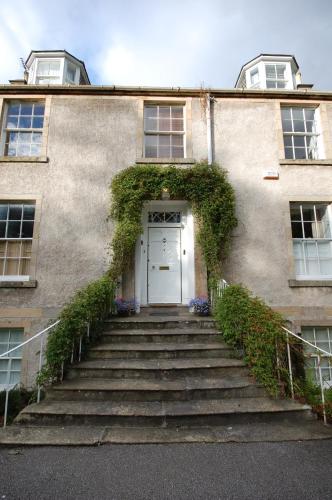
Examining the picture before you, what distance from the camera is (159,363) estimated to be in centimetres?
493

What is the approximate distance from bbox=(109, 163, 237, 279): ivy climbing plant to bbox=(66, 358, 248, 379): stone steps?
2.80 meters

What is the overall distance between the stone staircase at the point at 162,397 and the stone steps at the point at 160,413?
1cm

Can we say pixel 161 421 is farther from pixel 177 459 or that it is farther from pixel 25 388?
pixel 25 388

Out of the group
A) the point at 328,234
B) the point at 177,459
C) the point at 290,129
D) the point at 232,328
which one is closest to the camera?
the point at 177,459

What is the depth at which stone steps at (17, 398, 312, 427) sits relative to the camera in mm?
3838

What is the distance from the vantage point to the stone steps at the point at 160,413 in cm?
384

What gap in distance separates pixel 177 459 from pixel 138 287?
461 centimetres

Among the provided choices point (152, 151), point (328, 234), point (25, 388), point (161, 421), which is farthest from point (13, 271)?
point (328, 234)

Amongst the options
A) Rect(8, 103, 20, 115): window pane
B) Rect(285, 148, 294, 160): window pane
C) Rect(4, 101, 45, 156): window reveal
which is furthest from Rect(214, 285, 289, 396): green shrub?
Rect(8, 103, 20, 115): window pane

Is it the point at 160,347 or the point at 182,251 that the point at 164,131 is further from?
the point at 160,347

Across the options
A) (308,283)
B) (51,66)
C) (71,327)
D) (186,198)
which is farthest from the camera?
(51,66)

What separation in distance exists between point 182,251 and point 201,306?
173 centimetres

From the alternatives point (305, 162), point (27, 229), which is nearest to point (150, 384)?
point (27, 229)

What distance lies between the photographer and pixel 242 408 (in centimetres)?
401
